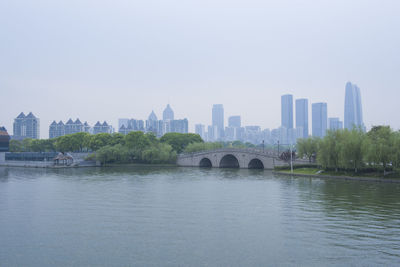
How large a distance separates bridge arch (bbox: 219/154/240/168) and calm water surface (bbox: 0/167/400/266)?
154ft

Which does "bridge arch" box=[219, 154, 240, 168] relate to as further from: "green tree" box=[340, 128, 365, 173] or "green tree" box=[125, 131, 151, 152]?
"green tree" box=[340, 128, 365, 173]

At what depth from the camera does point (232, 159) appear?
84438 mm

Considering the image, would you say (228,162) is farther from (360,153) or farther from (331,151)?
(360,153)

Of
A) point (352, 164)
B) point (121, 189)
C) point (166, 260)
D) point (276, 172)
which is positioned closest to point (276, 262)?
point (166, 260)

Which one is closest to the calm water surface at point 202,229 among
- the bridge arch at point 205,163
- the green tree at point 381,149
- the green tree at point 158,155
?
the green tree at point 381,149

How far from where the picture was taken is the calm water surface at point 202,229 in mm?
15930

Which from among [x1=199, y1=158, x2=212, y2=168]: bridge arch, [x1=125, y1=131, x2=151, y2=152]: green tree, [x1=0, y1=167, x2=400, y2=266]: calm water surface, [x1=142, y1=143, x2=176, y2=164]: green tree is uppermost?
[x1=125, y1=131, x2=151, y2=152]: green tree

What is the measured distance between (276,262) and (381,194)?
23.0m

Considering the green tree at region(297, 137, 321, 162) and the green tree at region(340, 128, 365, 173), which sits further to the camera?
the green tree at region(297, 137, 321, 162)

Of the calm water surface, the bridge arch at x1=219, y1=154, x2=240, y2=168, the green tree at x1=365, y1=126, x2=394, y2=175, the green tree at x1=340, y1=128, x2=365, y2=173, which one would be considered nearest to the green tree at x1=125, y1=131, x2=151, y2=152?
the bridge arch at x1=219, y1=154, x2=240, y2=168

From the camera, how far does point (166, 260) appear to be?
51.1ft

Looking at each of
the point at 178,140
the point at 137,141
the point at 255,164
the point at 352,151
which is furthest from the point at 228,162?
the point at 352,151

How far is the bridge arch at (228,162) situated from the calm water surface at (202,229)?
154 feet

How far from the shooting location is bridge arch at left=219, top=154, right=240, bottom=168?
81906 millimetres
